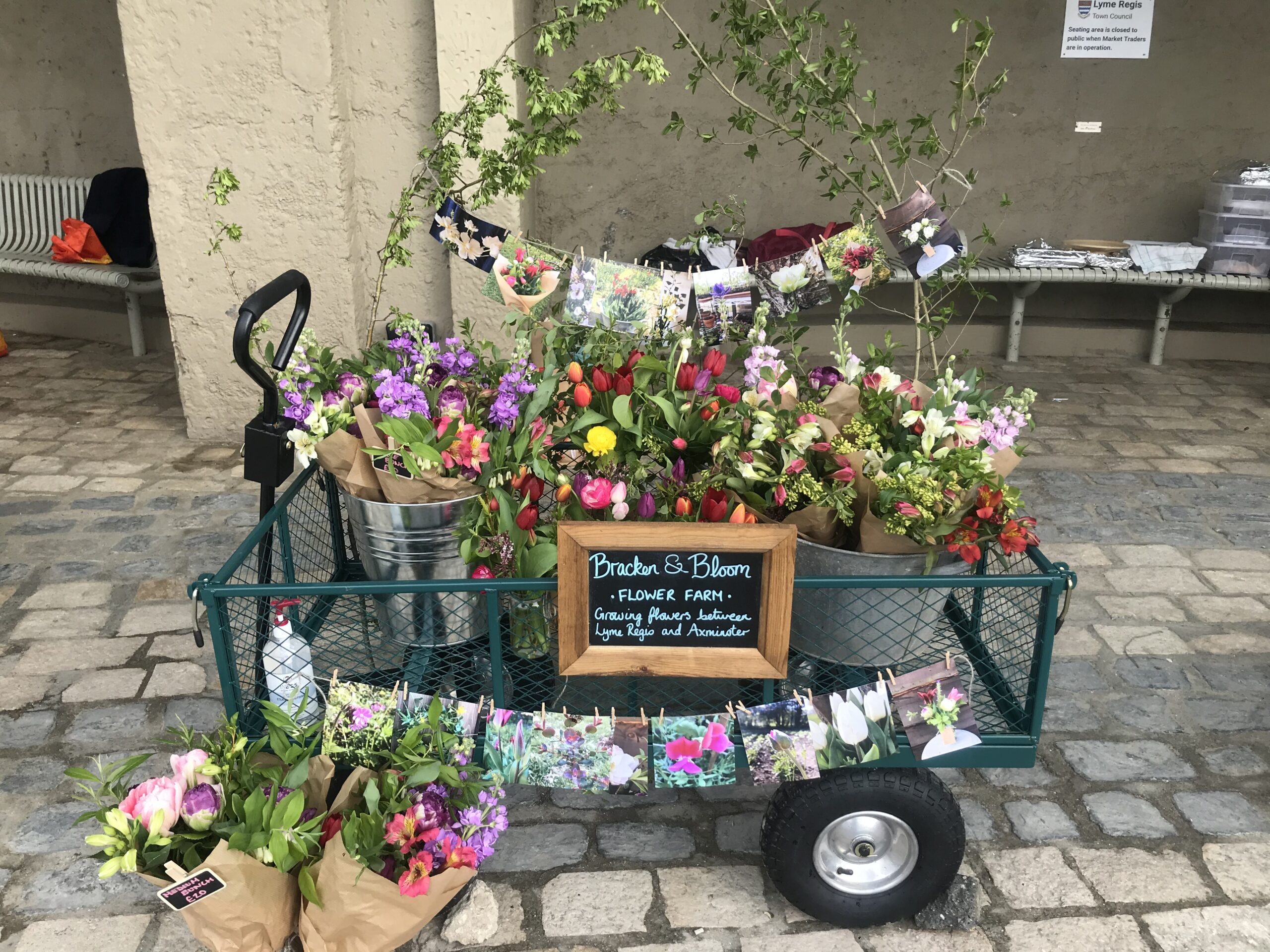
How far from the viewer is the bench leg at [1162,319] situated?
20.3ft

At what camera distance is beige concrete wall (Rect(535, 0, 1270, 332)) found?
6047mm

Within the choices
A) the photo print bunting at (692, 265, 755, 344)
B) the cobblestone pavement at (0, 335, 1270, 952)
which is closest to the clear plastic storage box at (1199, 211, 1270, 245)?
the cobblestone pavement at (0, 335, 1270, 952)

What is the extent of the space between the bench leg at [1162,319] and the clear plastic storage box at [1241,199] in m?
0.51

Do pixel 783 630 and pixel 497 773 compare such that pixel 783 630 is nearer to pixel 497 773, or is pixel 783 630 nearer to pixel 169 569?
pixel 497 773

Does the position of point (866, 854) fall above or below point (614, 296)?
below

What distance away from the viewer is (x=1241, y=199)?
597 centimetres

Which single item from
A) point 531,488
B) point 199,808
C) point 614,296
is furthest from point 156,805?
point 614,296

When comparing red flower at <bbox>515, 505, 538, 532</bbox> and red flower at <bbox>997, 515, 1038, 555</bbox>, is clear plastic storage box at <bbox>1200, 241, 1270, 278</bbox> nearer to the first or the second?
red flower at <bbox>997, 515, 1038, 555</bbox>

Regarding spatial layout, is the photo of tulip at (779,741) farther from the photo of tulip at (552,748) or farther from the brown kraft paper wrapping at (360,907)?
the brown kraft paper wrapping at (360,907)

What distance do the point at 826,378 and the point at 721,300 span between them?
45cm

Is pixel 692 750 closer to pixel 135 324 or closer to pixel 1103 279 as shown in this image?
pixel 1103 279

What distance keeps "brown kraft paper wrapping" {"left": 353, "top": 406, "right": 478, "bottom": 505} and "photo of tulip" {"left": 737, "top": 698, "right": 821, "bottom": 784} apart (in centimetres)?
73

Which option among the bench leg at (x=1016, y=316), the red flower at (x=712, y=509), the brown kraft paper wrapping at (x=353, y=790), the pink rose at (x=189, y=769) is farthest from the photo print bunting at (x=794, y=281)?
the bench leg at (x=1016, y=316)

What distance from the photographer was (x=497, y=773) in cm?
207
